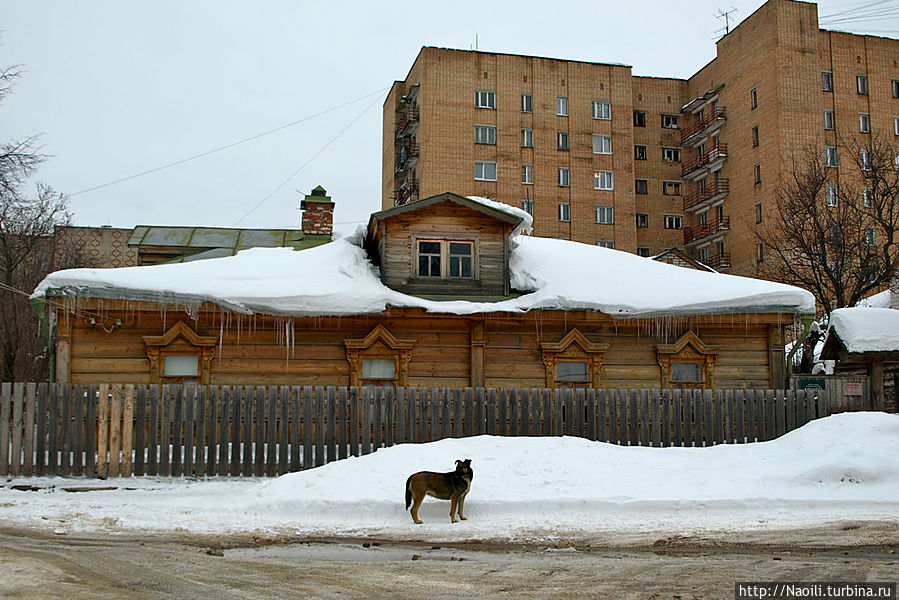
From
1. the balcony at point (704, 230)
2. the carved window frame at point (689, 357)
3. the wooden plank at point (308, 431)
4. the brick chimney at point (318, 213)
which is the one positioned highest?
the balcony at point (704, 230)

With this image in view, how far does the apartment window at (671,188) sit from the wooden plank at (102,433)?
49.4 metres

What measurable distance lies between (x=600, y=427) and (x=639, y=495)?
352 centimetres

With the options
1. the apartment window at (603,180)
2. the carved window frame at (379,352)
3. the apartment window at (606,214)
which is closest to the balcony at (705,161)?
the apartment window at (603,180)

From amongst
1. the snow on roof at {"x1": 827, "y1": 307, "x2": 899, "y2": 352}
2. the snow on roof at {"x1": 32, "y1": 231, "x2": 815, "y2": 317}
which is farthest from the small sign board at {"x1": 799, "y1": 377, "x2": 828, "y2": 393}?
the snow on roof at {"x1": 32, "y1": 231, "x2": 815, "y2": 317}

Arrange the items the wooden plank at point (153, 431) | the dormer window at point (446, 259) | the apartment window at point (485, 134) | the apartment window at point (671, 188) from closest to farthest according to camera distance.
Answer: the wooden plank at point (153, 431), the dormer window at point (446, 259), the apartment window at point (485, 134), the apartment window at point (671, 188)

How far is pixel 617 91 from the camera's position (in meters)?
50.6

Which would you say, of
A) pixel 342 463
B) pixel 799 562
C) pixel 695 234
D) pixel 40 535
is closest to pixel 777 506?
pixel 799 562

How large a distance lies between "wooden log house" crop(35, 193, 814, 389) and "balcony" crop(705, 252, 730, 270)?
33.8 metres

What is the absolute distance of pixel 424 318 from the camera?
16.6 meters

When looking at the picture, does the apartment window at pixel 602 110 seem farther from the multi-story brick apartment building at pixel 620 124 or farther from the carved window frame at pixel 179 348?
the carved window frame at pixel 179 348

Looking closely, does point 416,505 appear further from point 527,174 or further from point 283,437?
point 527,174

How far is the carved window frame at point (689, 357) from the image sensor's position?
17375mm

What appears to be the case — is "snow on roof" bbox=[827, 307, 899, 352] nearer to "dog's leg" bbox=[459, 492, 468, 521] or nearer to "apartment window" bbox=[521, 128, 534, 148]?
"dog's leg" bbox=[459, 492, 468, 521]

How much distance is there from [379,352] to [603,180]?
3711cm
